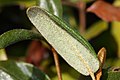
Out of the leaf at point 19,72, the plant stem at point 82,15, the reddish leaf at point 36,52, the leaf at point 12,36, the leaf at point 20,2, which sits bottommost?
the reddish leaf at point 36,52

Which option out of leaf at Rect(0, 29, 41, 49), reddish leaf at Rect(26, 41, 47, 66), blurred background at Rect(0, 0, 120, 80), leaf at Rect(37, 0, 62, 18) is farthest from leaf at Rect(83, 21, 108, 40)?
leaf at Rect(0, 29, 41, 49)

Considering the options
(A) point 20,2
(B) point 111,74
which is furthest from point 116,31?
(B) point 111,74

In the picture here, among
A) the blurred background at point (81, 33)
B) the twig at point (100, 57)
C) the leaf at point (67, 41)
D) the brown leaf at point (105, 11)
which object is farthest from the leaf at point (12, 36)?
the blurred background at point (81, 33)

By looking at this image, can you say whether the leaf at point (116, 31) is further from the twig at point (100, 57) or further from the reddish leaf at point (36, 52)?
the twig at point (100, 57)

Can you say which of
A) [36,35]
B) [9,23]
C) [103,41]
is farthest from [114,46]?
[36,35]

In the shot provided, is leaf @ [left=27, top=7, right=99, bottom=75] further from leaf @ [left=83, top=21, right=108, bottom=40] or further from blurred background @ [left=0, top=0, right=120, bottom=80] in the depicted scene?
leaf @ [left=83, top=21, right=108, bottom=40]

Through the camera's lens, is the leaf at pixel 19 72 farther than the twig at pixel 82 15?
No

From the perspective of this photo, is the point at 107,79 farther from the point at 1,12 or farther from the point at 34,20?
the point at 1,12
